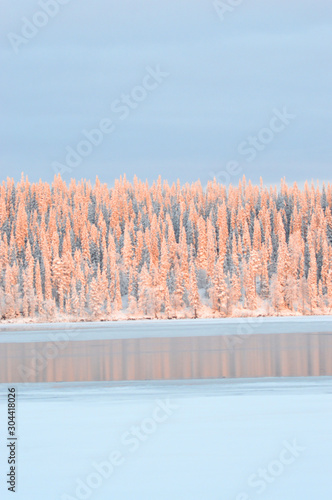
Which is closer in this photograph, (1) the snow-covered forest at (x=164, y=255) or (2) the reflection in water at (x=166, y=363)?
(2) the reflection in water at (x=166, y=363)

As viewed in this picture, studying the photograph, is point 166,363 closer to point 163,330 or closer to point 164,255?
point 163,330

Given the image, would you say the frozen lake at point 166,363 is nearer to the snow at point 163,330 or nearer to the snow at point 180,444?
the snow at point 180,444

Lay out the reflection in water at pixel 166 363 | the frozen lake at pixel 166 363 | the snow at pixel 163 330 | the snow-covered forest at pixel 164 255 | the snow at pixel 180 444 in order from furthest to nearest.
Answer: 1. the snow-covered forest at pixel 164 255
2. the snow at pixel 163 330
3. the reflection in water at pixel 166 363
4. the frozen lake at pixel 166 363
5. the snow at pixel 180 444

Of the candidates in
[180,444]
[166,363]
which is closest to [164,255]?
[166,363]

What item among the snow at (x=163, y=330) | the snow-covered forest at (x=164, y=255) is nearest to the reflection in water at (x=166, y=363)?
the snow at (x=163, y=330)

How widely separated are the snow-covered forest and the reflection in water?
251 ft

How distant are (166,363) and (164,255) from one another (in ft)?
357

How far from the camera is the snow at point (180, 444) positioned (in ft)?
35.7

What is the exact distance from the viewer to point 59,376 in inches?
1189

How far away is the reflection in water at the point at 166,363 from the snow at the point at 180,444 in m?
7.50

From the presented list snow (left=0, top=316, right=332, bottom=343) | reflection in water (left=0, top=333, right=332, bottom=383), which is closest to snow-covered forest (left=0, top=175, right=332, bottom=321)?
snow (left=0, top=316, right=332, bottom=343)

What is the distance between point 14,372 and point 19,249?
132 metres

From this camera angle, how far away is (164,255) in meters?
144

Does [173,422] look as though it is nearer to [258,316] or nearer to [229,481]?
[229,481]
